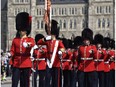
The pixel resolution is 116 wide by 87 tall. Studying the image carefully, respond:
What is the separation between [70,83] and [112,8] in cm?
9838

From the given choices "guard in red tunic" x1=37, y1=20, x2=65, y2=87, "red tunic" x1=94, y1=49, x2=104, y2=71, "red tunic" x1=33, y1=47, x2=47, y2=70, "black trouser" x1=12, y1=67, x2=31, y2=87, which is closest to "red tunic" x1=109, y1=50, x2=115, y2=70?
"red tunic" x1=94, y1=49, x2=104, y2=71

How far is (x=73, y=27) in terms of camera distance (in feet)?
378

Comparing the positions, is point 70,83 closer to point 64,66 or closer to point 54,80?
point 64,66

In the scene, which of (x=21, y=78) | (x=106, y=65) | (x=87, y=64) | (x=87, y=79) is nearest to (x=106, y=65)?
(x=106, y=65)

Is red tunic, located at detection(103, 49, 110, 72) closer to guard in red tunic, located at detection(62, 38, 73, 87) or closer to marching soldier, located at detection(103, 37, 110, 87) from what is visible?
marching soldier, located at detection(103, 37, 110, 87)

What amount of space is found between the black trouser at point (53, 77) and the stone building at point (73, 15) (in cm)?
10082

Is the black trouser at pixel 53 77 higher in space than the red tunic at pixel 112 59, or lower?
lower

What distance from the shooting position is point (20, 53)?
38.4 ft

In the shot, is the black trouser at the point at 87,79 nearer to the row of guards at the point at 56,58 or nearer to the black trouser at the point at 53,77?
the row of guards at the point at 56,58

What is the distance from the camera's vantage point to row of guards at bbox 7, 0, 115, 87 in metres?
11.7

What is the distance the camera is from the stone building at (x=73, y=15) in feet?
375

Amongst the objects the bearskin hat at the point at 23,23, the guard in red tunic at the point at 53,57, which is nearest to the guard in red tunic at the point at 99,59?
the guard in red tunic at the point at 53,57

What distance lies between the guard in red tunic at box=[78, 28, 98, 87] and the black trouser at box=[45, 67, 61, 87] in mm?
681

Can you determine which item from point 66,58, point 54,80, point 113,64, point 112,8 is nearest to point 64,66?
point 66,58
